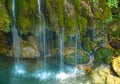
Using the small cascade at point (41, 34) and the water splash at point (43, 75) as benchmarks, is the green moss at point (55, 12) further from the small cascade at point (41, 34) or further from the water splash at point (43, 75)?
the water splash at point (43, 75)

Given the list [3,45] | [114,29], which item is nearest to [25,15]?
[3,45]

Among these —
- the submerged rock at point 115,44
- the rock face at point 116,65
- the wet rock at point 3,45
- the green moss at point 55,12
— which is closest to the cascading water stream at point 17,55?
the wet rock at point 3,45

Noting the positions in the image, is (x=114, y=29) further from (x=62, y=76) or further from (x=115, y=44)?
(x=62, y=76)

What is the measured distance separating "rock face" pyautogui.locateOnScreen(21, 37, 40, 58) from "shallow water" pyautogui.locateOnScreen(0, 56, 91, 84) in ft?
0.97

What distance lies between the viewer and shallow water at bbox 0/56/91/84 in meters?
10.2

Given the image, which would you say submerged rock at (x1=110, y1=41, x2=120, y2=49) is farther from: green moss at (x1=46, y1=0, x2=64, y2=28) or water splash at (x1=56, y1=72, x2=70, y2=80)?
green moss at (x1=46, y1=0, x2=64, y2=28)

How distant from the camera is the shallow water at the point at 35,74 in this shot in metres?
10.2

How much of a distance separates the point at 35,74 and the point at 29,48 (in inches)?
46.5

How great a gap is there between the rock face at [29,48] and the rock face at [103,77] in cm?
262

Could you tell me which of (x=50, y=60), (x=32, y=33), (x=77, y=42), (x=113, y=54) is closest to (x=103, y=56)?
(x=113, y=54)

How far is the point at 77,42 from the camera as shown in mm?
11289

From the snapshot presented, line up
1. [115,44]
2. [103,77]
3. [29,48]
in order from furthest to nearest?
[115,44]
[29,48]
[103,77]

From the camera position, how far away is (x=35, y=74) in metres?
10.6

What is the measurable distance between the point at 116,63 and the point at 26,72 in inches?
142
